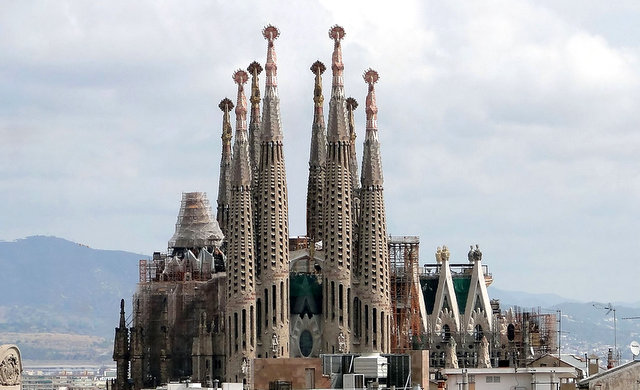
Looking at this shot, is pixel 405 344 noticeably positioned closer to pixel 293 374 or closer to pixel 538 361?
pixel 538 361

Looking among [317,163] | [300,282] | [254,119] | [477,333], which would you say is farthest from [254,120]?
[477,333]

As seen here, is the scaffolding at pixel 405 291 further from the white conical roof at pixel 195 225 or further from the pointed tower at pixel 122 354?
the pointed tower at pixel 122 354

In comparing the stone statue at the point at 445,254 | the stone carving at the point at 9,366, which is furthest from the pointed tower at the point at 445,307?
the stone carving at the point at 9,366

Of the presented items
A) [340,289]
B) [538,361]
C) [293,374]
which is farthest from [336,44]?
[293,374]

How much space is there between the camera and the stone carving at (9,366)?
70.6 meters

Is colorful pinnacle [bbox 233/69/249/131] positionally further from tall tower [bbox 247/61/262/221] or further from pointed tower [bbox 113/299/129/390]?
pointed tower [bbox 113/299/129/390]

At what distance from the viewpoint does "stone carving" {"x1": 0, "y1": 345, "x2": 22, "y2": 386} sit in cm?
7062

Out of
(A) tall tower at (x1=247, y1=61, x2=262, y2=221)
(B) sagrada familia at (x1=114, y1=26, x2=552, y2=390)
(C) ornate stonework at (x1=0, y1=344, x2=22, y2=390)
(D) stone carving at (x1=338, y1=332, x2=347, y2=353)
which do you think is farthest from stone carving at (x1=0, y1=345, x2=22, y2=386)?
(A) tall tower at (x1=247, y1=61, x2=262, y2=221)

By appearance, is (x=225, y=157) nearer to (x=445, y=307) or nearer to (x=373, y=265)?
(x=445, y=307)

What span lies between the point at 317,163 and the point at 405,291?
39.4 feet

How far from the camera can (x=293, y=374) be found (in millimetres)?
77938

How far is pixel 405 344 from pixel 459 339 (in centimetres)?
644

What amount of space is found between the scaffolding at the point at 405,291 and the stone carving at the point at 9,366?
77.1m

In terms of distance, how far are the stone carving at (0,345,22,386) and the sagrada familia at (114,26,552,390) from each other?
5839cm
